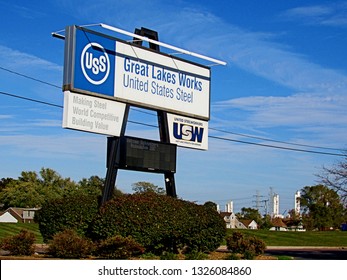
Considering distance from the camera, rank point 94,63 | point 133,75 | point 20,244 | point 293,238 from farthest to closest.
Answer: point 293,238, point 133,75, point 94,63, point 20,244

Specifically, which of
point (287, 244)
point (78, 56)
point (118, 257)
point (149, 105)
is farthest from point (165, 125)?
point (287, 244)

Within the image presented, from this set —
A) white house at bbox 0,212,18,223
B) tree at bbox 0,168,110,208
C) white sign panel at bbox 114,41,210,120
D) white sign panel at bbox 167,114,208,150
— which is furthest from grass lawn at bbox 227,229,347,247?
white house at bbox 0,212,18,223

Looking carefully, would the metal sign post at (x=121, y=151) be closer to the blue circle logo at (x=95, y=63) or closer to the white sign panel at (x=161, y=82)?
the white sign panel at (x=161, y=82)

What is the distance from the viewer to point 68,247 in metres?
20.0

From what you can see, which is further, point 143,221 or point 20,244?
point 143,221

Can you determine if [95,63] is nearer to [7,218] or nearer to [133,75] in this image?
[133,75]

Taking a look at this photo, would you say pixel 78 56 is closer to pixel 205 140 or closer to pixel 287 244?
pixel 205 140

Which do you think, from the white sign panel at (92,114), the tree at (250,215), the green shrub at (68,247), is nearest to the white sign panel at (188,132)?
the white sign panel at (92,114)

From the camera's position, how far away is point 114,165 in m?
23.2

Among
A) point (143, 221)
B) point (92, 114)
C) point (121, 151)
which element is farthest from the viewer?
point (121, 151)

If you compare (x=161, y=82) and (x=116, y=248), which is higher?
(x=161, y=82)

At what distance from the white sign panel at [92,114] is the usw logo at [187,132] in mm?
3146

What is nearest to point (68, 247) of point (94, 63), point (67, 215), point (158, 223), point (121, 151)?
point (67, 215)

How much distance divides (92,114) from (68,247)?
4856 millimetres
